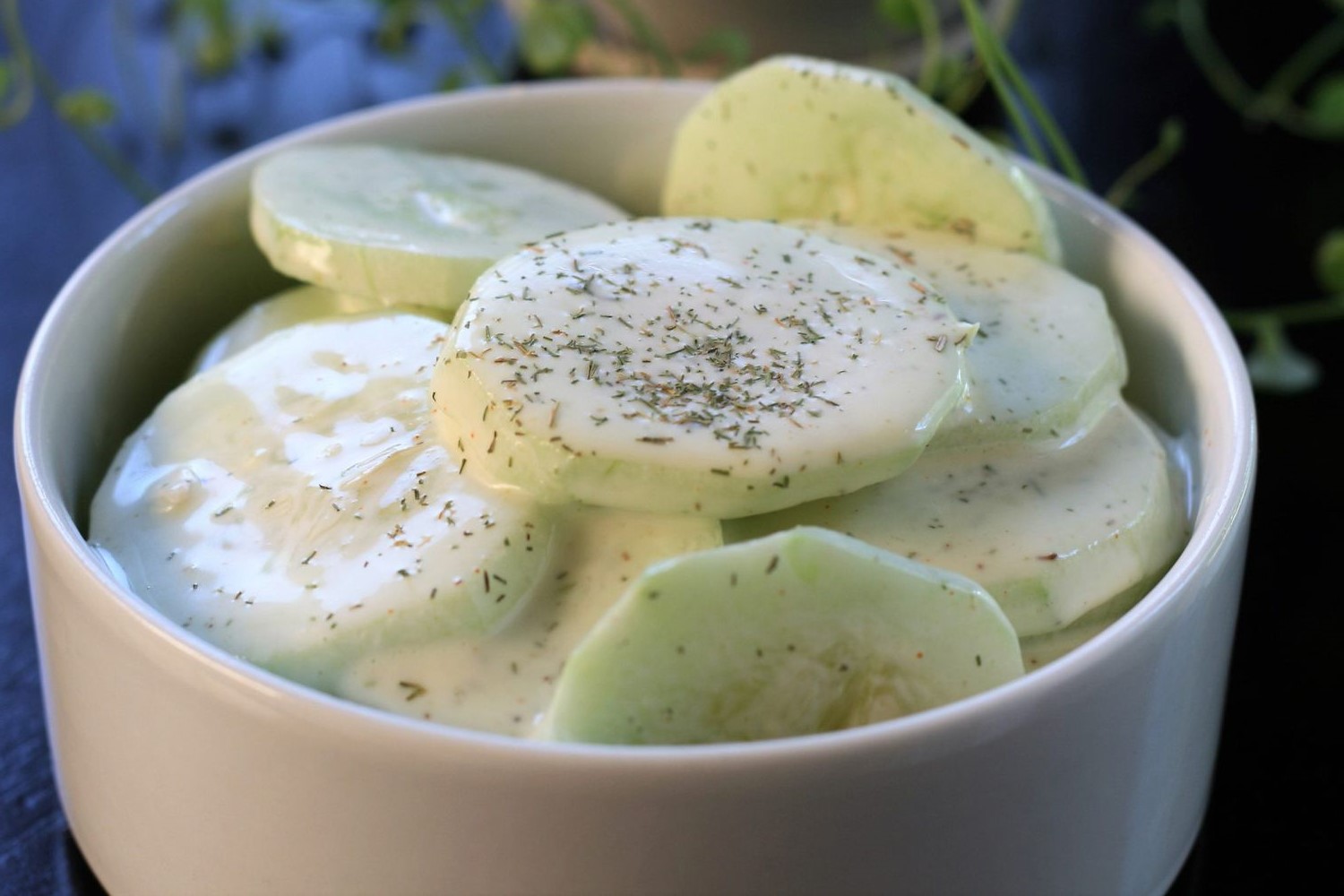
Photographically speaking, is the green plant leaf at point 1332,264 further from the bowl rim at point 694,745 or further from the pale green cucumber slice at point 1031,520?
the pale green cucumber slice at point 1031,520

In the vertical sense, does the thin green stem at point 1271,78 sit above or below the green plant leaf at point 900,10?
below

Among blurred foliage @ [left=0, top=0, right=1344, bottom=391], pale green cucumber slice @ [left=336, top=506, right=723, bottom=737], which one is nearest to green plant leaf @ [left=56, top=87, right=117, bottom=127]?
blurred foliage @ [left=0, top=0, right=1344, bottom=391]

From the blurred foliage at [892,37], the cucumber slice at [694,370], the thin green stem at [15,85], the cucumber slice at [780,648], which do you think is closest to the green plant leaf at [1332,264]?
the blurred foliage at [892,37]

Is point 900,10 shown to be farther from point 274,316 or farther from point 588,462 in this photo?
point 588,462

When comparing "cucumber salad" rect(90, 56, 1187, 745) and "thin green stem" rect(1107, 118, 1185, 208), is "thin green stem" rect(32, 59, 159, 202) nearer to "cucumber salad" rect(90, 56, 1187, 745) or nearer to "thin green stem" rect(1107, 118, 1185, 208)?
"cucumber salad" rect(90, 56, 1187, 745)

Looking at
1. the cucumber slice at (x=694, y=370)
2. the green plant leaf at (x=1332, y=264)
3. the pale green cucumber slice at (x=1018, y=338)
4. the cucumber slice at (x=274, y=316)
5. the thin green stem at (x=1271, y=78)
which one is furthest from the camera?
the thin green stem at (x=1271, y=78)

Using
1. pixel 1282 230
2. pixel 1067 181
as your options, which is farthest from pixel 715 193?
pixel 1282 230

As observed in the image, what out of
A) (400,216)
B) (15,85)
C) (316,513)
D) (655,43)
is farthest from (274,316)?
(15,85)

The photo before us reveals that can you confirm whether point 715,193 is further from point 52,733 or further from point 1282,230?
point 1282,230
